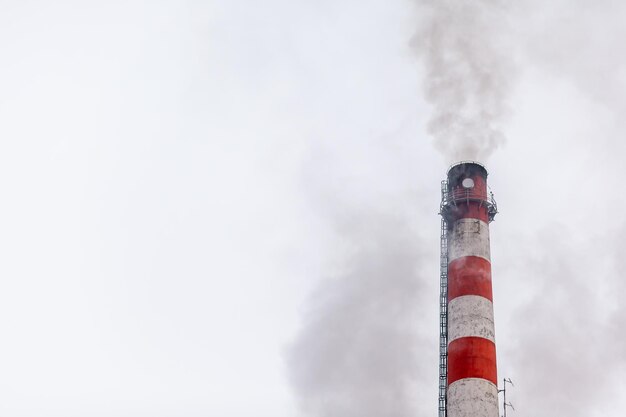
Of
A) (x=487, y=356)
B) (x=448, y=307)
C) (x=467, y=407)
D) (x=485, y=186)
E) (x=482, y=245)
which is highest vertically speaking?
(x=485, y=186)

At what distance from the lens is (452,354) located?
31000mm

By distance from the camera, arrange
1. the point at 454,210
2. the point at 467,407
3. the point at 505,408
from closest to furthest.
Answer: the point at 467,407 → the point at 505,408 → the point at 454,210

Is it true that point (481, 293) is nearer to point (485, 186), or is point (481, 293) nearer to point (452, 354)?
point (452, 354)

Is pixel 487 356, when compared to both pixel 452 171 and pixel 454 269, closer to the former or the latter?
pixel 454 269

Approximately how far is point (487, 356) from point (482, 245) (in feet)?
16.1

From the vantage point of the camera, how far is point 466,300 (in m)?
31.5

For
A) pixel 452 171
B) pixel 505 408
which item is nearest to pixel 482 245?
pixel 452 171

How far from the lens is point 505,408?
31297 millimetres

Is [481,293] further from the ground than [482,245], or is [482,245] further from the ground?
[482,245]

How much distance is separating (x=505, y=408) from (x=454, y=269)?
19.6 ft

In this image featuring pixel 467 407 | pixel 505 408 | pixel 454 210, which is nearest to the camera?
pixel 467 407

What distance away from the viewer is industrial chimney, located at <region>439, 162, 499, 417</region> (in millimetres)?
29875

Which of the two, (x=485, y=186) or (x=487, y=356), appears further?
(x=485, y=186)

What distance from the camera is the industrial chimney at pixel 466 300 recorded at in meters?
29.9
